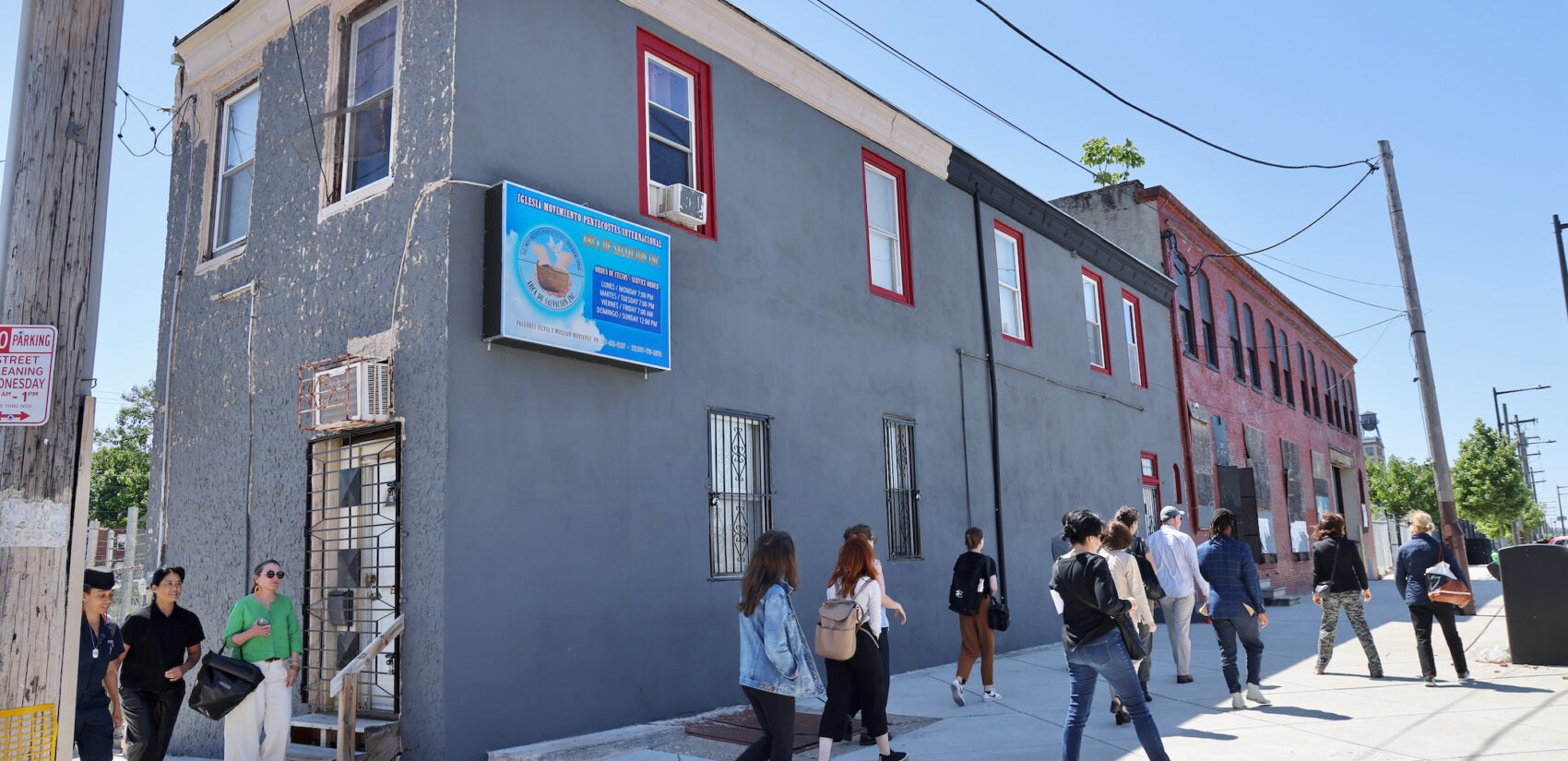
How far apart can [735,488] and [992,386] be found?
5.29 m

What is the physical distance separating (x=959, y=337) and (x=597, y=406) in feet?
20.9

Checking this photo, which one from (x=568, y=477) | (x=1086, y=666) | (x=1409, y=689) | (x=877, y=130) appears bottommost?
(x=1409, y=689)

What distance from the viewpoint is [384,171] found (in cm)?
903

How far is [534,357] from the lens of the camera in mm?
8359

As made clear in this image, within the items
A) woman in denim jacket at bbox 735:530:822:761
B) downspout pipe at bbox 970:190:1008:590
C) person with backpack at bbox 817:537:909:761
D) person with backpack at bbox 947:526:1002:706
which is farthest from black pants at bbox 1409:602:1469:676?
woman in denim jacket at bbox 735:530:822:761

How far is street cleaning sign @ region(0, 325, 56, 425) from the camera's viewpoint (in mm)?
4602

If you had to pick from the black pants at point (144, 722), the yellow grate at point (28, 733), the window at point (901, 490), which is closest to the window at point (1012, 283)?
the window at point (901, 490)

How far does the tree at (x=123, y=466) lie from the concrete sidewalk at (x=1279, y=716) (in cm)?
3462

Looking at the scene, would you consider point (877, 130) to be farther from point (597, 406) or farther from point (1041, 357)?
point (597, 406)

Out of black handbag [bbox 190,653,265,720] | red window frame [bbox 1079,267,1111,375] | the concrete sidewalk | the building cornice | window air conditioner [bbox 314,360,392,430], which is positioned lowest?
the concrete sidewalk

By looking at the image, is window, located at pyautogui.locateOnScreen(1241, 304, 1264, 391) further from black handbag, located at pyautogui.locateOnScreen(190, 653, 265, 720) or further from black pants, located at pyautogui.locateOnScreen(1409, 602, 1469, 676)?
black handbag, located at pyautogui.locateOnScreen(190, 653, 265, 720)

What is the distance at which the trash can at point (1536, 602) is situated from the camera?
36.6 feet

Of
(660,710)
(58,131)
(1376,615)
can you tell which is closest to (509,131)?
(58,131)

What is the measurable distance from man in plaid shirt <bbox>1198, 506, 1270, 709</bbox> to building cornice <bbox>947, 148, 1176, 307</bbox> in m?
6.66
